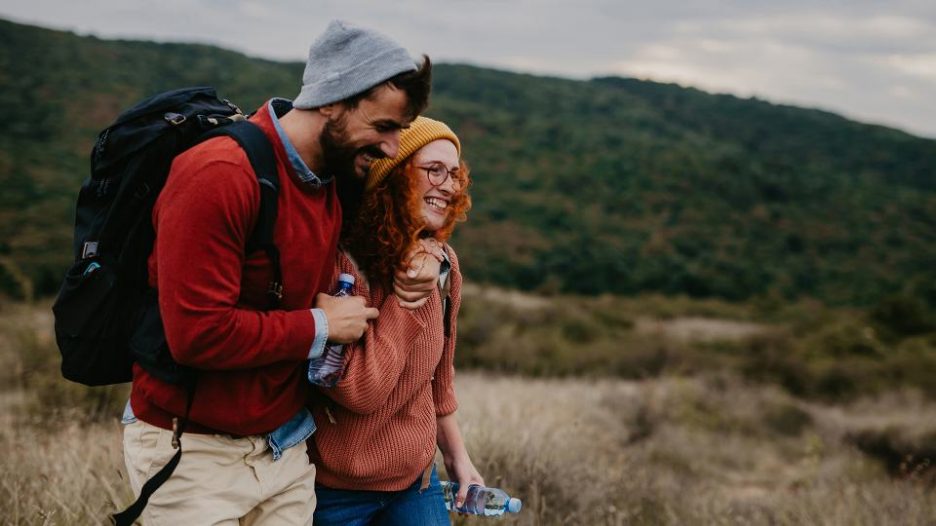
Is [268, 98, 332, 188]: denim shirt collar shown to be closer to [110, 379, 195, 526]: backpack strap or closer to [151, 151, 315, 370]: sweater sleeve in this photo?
[151, 151, 315, 370]: sweater sleeve

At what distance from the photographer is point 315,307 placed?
2.08 metres

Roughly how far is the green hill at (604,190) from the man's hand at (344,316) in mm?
20183

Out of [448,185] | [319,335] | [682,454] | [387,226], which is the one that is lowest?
[682,454]

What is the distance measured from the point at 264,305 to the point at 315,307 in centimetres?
16

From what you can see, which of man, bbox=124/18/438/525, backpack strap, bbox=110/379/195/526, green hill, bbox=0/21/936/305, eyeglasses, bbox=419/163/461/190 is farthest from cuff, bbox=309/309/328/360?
green hill, bbox=0/21/936/305

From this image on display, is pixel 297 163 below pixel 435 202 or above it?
above

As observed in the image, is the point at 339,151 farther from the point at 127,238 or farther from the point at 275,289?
the point at 127,238

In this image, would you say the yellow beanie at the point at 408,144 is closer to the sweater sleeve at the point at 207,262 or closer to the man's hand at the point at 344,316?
the man's hand at the point at 344,316

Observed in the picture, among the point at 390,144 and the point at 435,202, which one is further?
the point at 435,202

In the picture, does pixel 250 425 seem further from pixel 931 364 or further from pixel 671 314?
pixel 671 314

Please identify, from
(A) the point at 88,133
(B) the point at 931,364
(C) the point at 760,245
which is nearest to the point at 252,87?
(A) the point at 88,133

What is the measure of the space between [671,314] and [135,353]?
1061 inches

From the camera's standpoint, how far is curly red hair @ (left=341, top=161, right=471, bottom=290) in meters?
2.26

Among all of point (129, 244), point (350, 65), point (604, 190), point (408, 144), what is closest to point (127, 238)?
point (129, 244)
